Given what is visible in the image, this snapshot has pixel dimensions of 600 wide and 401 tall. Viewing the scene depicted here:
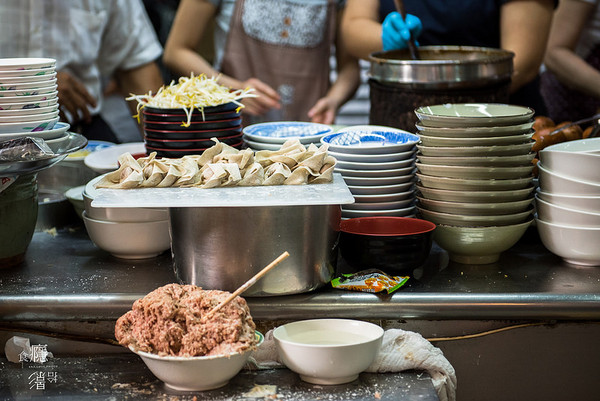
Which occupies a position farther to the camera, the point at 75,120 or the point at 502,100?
the point at 75,120

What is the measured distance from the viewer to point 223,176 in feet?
5.74

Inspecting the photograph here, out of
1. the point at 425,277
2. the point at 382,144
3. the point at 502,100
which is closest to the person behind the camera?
the point at 425,277

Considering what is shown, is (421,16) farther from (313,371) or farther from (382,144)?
(313,371)

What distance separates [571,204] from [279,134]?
2.83ft

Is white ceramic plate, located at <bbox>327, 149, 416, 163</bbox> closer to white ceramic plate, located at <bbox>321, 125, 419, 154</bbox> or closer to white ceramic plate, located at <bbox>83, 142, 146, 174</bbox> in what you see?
white ceramic plate, located at <bbox>321, 125, 419, 154</bbox>

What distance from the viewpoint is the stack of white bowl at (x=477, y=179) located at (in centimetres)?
191

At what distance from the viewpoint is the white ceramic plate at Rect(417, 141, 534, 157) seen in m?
1.90

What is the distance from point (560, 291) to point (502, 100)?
38.1 inches

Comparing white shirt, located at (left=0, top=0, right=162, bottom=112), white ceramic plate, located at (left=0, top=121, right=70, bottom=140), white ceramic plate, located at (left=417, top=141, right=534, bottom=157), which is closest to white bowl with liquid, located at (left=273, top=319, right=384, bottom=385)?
white ceramic plate, located at (left=417, top=141, right=534, bottom=157)

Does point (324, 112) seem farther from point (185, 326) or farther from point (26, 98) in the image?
point (185, 326)

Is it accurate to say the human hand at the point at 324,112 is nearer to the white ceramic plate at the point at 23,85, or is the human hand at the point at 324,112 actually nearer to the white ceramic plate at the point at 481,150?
the white ceramic plate at the point at 481,150

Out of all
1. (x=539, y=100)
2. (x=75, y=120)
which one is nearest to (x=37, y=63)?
(x=75, y=120)

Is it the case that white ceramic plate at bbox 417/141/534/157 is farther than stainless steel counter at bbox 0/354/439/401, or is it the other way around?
white ceramic plate at bbox 417/141/534/157

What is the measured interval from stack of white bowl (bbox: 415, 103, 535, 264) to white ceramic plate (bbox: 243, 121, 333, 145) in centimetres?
36
